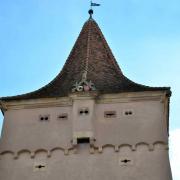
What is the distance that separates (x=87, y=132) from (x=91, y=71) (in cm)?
399

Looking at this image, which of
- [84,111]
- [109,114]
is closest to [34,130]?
[84,111]

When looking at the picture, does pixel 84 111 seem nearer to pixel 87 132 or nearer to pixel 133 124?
pixel 87 132

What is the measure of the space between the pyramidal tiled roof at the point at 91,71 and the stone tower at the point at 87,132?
5 centimetres

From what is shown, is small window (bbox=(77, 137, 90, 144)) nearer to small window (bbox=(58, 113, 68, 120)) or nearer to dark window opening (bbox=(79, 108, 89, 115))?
dark window opening (bbox=(79, 108, 89, 115))


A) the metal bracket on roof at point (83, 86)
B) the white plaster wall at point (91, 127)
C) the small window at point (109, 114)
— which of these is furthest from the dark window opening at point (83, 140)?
the metal bracket on roof at point (83, 86)

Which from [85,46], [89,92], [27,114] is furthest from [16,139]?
[85,46]

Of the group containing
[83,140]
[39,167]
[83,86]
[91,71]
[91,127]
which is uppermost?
[91,71]

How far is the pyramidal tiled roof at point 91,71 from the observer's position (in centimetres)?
2492

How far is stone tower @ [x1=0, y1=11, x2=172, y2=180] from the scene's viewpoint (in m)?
22.2

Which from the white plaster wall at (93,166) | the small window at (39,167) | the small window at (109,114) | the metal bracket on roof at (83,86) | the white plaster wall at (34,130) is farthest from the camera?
the metal bracket on roof at (83,86)

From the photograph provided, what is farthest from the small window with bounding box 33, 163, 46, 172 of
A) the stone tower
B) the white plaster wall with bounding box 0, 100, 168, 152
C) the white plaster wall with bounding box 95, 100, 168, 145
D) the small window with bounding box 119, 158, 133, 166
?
the small window with bounding box 119, 158, 133, 166

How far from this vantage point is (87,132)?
2297 cm

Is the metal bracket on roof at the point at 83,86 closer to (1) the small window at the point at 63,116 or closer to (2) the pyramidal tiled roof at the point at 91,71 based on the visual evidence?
(2) the pyramidal tiled roof at the point at 91,71

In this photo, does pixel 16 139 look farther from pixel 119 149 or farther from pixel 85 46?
pixel 85 46
